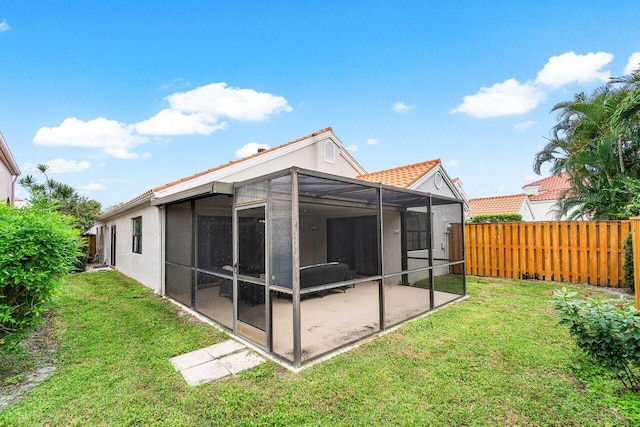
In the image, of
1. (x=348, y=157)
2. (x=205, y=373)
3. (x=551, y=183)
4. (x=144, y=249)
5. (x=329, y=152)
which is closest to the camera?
(x=205, y=373)

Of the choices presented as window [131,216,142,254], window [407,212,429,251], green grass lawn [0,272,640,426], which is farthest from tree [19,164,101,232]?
window [407,212,429,251]

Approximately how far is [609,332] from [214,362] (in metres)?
4.64

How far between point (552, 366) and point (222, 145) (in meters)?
16.3

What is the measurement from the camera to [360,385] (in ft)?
11.0

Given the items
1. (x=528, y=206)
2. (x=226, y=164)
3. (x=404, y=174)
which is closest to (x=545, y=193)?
(x=528, y=206)

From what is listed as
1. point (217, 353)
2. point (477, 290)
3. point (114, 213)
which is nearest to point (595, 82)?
point (477, 290)

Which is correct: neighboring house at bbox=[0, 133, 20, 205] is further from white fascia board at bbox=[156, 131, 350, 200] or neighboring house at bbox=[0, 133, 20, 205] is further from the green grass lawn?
the green grass lawn

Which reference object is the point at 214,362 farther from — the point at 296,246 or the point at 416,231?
the point at 416,231

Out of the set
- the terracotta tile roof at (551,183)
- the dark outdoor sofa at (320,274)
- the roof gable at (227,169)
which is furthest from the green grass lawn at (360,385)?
the terracotta tile roof at (551,183)

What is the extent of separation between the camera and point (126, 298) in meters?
7.66

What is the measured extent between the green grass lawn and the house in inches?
24.7

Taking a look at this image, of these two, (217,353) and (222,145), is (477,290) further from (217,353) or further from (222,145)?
(222,145)

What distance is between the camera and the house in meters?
4.27

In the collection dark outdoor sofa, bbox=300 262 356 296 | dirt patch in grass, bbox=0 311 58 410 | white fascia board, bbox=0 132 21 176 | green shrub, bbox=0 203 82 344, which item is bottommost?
dirt patch in grass, bbox=0 311 58 410
